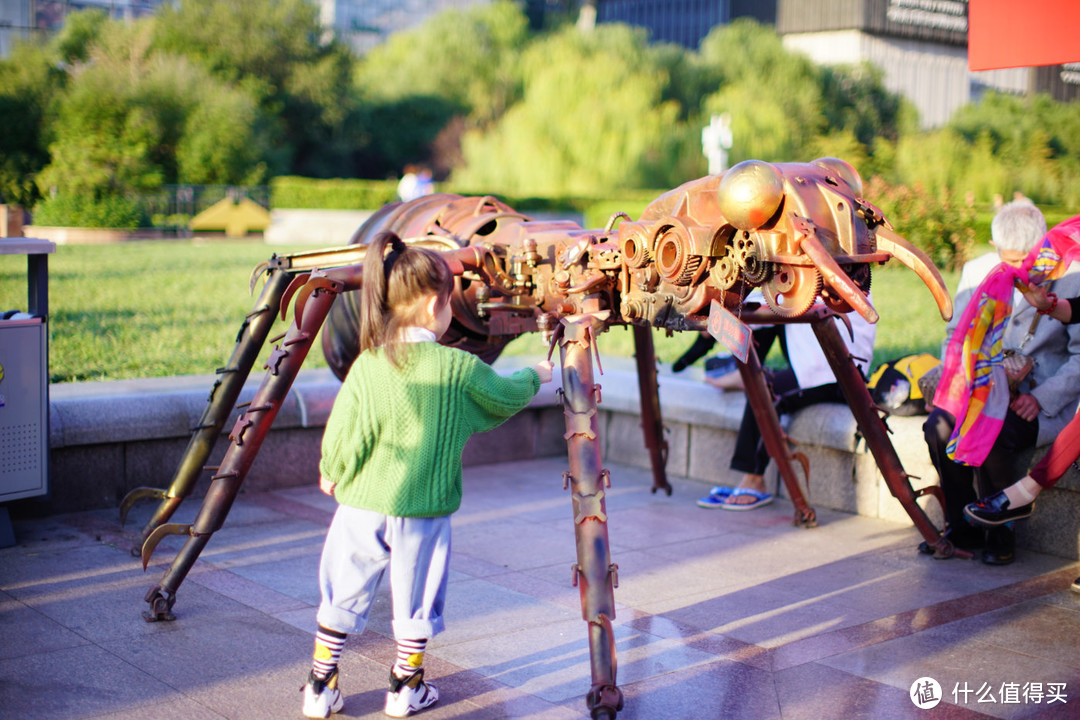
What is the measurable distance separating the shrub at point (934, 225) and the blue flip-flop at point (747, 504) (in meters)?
11.6

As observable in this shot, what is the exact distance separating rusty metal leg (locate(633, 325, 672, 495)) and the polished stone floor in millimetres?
397

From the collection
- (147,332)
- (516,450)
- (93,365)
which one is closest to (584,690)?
(516,450)

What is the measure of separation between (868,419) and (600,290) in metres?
1.69

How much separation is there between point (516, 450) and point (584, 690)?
159 inches

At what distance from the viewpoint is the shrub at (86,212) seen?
27.7 m

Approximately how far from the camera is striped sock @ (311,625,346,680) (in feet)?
11.7

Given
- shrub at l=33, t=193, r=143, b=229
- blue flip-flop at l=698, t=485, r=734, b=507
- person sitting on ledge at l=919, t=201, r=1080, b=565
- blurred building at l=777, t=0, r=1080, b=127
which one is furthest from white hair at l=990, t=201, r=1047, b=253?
blurred building at l=777, t=0, r=1080, b=127

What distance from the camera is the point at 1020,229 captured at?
209 inches

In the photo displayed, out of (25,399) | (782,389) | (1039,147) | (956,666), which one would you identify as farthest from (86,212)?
(956,666)

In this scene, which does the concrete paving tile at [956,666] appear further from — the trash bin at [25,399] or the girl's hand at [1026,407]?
the trash bin at [25,399]

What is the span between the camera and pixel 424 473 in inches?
138

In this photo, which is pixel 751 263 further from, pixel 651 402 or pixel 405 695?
pixel 651 402

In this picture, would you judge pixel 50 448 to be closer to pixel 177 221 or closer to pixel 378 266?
pixel 378 266

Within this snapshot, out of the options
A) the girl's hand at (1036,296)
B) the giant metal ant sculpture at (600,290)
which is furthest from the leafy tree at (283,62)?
the girl's hand at (1036,296)
